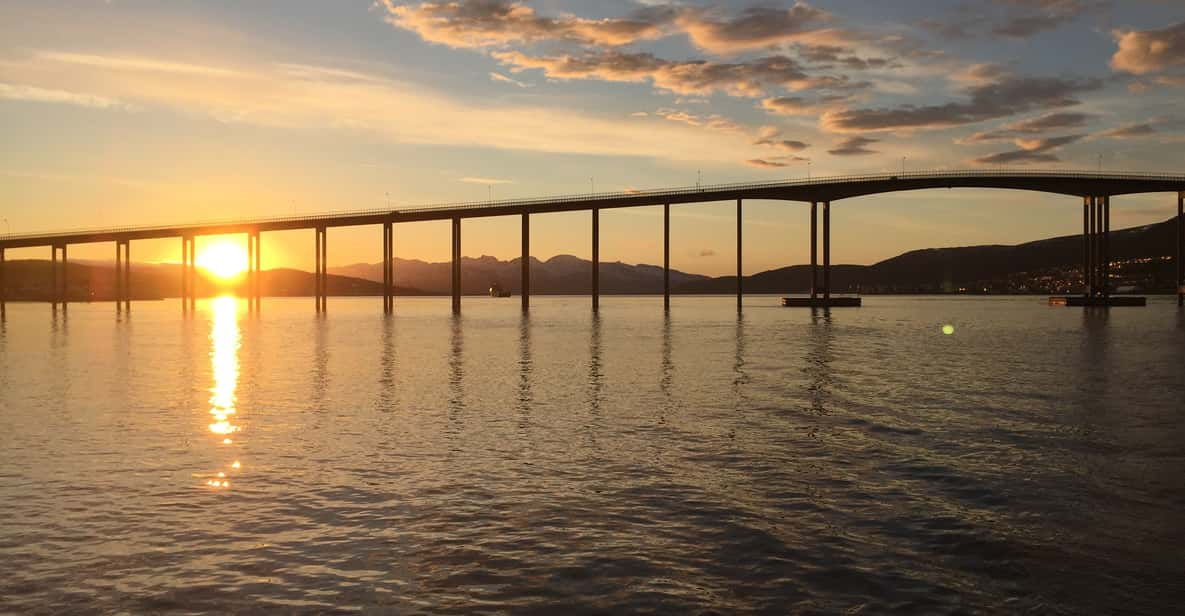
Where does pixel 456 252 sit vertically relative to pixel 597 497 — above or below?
above

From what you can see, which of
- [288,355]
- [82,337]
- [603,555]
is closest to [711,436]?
[603,555]

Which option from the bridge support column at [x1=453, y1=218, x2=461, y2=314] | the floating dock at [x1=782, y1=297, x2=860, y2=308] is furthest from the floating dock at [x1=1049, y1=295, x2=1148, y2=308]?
the bridge support column at [x1=453, y1=218, x2=461, y2=314]

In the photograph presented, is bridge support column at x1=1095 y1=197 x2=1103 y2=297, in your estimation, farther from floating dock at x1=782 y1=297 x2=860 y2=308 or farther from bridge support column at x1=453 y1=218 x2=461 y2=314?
bridge support column at x1=453 y1=218 x2=461 y2=314

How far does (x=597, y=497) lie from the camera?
45.9 ft

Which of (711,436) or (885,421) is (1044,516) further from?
(885,421)

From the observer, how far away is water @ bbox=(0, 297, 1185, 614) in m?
9.57

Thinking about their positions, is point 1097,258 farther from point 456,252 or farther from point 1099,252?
point 456,252

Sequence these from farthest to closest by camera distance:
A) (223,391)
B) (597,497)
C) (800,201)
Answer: (800,201), (223,391), (597,497)

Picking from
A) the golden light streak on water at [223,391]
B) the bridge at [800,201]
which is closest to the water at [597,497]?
the golden light streak on water at [223,391]

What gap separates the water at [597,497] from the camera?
9.57 m

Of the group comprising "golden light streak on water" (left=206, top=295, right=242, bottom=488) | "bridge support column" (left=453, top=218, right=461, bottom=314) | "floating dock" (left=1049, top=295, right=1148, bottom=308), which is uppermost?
"bridge support column" (left=453, top=218, right=461, bottom=314)

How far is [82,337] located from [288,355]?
108 feet

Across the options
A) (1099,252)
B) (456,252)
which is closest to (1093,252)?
(1099,252)

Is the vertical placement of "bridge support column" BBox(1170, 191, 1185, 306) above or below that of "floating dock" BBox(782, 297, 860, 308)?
above
